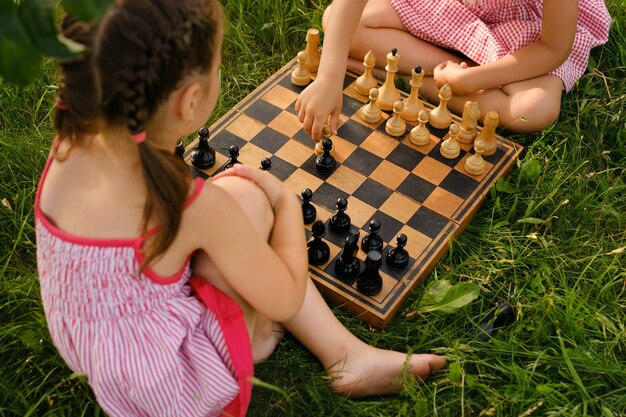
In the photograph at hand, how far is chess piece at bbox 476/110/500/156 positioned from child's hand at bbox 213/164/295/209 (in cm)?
88

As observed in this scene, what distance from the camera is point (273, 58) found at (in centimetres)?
296


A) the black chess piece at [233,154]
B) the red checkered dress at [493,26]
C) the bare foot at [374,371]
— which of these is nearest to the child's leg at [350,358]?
the bare foot at [374,371]

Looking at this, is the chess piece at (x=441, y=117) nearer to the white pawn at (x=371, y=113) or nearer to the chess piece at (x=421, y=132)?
the chess piece at (x=421, y=132)

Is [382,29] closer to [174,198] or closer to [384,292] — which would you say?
[384,292]

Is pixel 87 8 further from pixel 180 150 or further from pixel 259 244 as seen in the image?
pixel 180 150

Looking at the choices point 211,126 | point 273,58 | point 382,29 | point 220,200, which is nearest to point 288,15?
point 273,58

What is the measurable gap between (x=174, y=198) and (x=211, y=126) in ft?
3.67

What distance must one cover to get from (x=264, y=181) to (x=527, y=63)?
1.22 metres

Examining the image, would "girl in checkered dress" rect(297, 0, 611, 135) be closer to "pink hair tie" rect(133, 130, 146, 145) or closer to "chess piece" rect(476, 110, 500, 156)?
"chess piece" rect(476, 110, 500, 156)

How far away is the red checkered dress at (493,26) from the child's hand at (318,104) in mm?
593

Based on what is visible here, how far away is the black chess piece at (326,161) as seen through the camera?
2.37 metres

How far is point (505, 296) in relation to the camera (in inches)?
85.6

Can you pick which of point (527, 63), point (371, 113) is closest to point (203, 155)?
point (371, 113)

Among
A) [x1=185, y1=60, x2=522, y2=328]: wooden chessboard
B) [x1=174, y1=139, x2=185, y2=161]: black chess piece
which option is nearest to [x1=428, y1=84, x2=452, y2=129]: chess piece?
[x1=185, y1=60, x2=522, y2=328]: wooden chessboard
